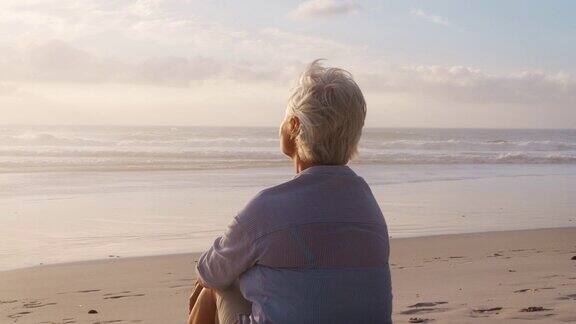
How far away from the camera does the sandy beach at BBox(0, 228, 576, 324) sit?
552 cm

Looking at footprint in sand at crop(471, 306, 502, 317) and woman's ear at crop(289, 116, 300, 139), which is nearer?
woman's ear at crop(289, 116, 300, 139)

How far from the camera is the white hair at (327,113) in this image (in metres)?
2.35

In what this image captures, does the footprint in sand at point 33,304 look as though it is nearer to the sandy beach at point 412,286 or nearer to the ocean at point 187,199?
the sandy beach at point 412,286

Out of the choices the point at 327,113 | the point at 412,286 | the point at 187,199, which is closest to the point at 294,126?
the point at 327,113

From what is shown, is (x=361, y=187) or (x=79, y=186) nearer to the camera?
(x=361, y=187)

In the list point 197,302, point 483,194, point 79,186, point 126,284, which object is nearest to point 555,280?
point 126,284

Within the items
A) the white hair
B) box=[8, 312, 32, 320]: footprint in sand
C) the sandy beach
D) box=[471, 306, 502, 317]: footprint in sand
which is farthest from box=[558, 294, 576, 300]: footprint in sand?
box=[8, 312, 32, 320]: footprint in sand

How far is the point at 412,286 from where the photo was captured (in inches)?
258

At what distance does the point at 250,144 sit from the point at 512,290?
1464 inches

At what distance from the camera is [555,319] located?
5160 mm

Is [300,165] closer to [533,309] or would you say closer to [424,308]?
[424,308]

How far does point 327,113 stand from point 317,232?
364 millimetres

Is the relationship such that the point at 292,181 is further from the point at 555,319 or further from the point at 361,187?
the point at 555,319

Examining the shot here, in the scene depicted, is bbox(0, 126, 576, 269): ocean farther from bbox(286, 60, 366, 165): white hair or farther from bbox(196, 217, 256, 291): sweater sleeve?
bbox(196, 217, 256, 291): sweater sleeve
